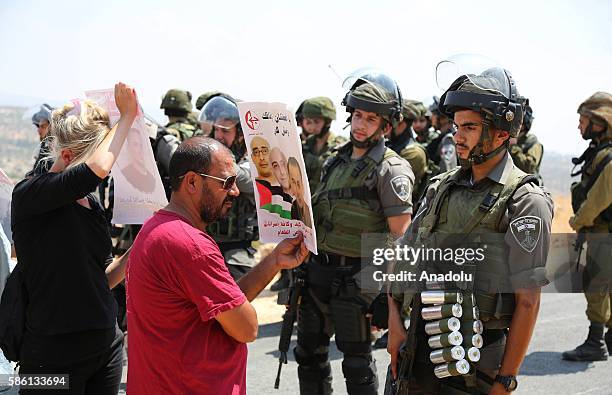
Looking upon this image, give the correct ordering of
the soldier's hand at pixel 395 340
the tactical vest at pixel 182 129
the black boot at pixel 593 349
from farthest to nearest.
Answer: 1. the tactical vest at pixel 182 129
2. the black boot at pixel 593 349
3. the soldier's hand at pixel 395 340

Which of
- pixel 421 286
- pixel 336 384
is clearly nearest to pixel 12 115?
pixel 336 384

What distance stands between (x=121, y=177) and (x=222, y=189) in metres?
1.25

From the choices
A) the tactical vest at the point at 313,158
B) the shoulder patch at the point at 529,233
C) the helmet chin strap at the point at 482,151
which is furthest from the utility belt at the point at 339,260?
the tactical vest at the point at 313,158

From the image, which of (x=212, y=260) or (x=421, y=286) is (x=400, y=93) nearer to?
(x=421, y=286)

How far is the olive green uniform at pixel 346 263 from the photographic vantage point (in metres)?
4.76

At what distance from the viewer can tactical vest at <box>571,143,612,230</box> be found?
6.96 meters

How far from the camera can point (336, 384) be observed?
6.48m

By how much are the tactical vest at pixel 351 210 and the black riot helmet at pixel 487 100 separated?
48.7 inches

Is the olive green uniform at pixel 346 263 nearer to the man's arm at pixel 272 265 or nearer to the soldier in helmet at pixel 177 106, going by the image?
the man's arm at pixel 272 265

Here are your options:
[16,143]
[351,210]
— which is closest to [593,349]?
[351,210]

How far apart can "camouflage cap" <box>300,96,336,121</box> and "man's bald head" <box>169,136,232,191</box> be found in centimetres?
695

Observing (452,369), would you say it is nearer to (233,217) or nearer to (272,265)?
(272,265)

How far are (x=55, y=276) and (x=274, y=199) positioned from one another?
1.06m

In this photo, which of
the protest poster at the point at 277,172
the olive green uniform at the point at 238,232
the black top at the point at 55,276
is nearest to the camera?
the protest poster at the point at 277,172
